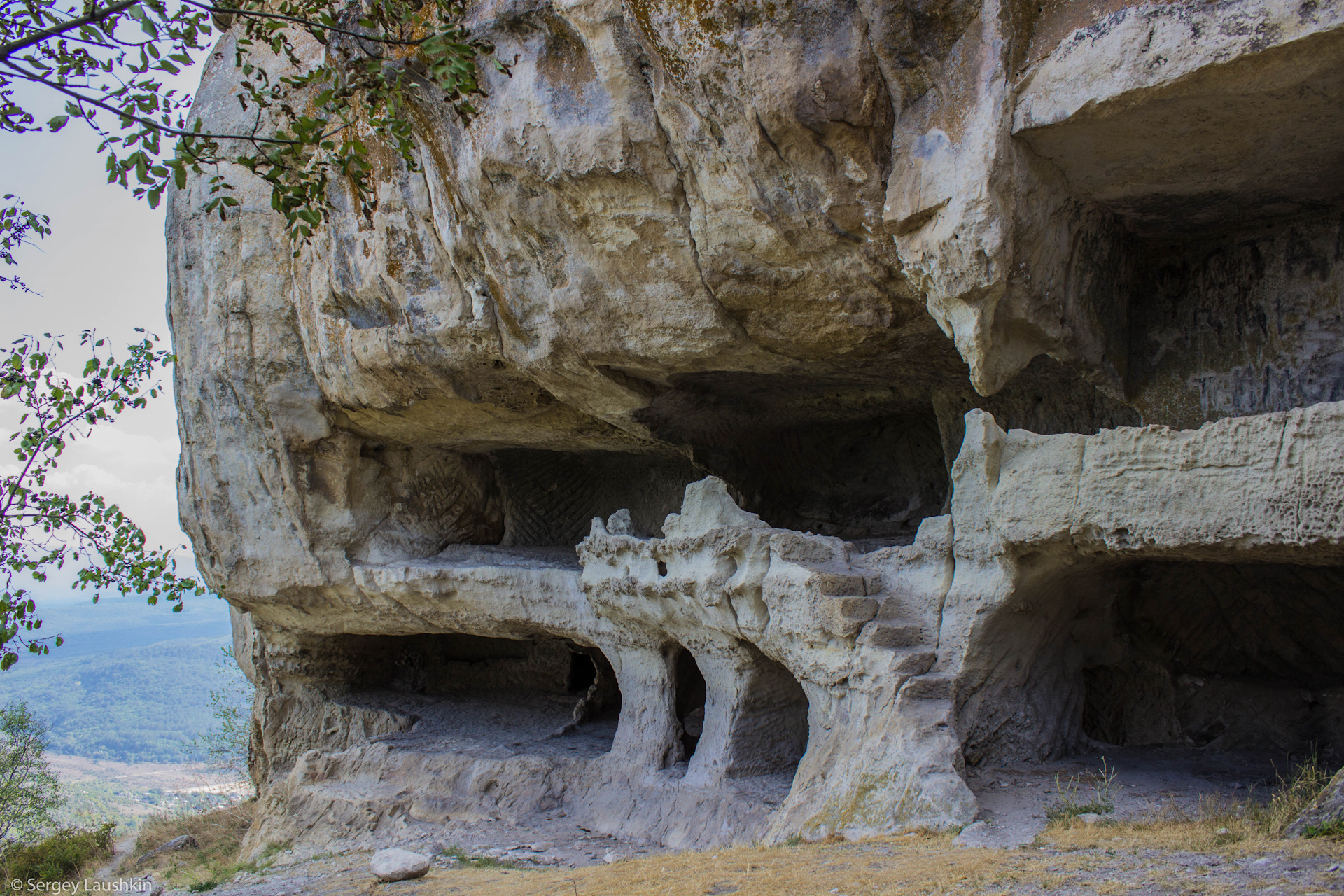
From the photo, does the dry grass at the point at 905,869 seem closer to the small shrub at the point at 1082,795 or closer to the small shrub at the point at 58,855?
the small shrub at the point at 1082,795

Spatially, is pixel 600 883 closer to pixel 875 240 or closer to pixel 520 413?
pixel 875 240

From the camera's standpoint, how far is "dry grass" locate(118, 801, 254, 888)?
273 inches

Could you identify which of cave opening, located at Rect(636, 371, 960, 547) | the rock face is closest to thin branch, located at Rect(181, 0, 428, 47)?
the rock face

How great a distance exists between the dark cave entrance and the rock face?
0.08 feet

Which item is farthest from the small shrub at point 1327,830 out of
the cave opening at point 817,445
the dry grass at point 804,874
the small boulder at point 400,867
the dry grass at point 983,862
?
the small boulder at point 400,867

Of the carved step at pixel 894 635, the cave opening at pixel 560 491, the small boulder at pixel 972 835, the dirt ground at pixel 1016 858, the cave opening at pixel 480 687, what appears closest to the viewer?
the dirt ground at pixel 1016 858

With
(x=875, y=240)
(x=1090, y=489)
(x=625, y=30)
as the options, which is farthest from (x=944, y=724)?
(x=625, y=30)

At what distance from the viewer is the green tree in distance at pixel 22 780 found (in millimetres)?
11609

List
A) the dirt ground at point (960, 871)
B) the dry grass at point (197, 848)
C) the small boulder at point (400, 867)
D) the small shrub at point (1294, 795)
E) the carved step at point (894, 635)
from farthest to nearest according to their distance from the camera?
the dry grass at point (197, 848) < the small boulder at point (400, 867) < the carved step at point (894, 635) < the small shrub at point (1294, 795) < the dirt ground at point (960, 871)

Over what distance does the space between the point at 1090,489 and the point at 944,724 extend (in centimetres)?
122

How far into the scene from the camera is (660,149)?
484cm

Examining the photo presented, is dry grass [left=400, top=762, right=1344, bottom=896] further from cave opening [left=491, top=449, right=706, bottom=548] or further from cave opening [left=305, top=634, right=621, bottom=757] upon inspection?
cave opening [left=491, top=449, right=706, bottom=548]

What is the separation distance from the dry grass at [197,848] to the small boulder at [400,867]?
2163mm

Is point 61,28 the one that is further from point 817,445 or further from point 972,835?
point 817,445
